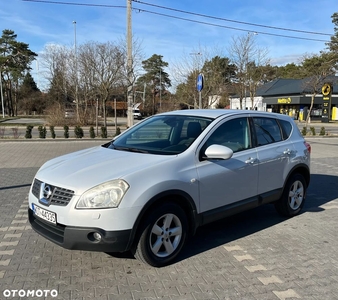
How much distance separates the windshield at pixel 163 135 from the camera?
3.99 metres

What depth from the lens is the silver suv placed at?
3.16 m

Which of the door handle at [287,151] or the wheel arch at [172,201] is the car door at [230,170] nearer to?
the wheel arch at [172,201]

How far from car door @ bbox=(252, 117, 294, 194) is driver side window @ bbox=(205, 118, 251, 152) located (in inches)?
9.2

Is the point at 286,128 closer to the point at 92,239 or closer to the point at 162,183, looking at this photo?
the point at 162,183

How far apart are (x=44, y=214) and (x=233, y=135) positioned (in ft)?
8.16

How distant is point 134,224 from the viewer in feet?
10.5

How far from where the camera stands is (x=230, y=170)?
13.4ft

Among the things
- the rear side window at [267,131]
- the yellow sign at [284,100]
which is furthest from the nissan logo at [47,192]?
the yellow sign at [284,100]

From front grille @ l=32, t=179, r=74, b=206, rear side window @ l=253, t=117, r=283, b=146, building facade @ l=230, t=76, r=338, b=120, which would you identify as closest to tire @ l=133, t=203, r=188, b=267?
front grille @ l=32, t=179, r=74, b=206

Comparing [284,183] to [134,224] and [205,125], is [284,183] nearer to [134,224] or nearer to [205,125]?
[205,125]

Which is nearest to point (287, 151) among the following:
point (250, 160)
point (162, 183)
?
point (250, 160)

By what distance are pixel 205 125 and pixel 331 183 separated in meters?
5.04

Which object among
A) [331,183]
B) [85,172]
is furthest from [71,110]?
[85,172]

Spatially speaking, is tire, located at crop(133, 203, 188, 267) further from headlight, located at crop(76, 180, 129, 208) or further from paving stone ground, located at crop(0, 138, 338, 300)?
headlight, located at crop(76, 180, 129, 208)
